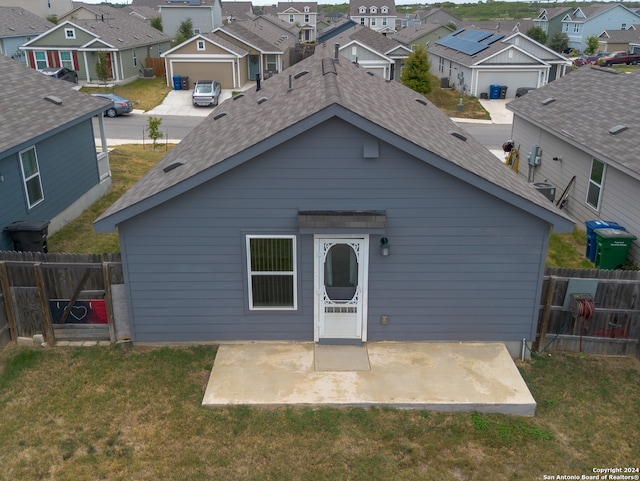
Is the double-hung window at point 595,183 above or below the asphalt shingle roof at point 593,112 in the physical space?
below

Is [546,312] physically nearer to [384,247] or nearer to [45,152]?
[384,247]

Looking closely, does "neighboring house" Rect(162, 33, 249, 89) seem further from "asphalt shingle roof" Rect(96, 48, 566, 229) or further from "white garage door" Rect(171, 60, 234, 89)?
"asphalt shingle roof" Rect(96, 48, 566, 229)

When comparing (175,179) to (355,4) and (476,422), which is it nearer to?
(476,422)

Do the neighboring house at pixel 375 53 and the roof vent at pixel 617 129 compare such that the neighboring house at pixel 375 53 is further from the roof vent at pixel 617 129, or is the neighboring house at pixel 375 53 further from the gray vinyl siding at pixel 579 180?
the roof vent at pixel 617 129

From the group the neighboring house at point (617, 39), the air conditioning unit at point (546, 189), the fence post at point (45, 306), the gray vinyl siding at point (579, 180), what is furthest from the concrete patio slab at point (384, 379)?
the neighboring house at point (617, 39)

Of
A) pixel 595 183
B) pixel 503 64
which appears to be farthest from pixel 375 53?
pixel 595 183

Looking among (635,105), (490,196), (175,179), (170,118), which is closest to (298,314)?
(175,179)
